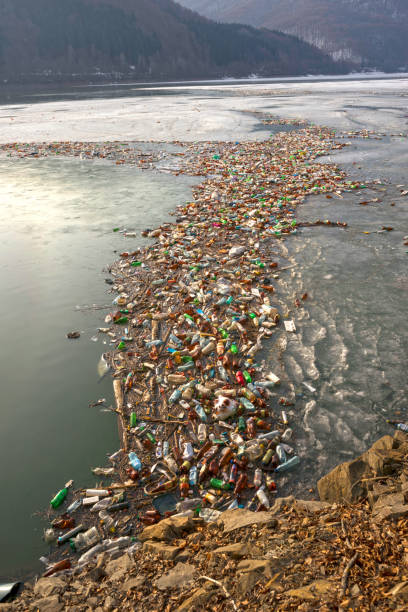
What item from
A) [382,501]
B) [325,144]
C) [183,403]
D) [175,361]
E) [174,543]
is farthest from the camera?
[325,144]

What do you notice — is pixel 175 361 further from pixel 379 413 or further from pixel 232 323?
pixel 379 413

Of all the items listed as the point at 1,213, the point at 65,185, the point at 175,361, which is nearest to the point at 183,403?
the point at 175,361

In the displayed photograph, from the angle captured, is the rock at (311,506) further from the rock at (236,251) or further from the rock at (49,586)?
the rock at (236,251)

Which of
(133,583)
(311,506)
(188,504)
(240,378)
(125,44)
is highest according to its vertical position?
(125,44)

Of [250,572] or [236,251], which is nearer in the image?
[250,572]

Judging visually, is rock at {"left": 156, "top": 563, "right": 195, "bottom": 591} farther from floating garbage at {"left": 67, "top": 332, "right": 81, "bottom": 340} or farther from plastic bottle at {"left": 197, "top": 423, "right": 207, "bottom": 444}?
floating garbage at {"left": 67, "top": 332, "right": 81, "bottom": 340}

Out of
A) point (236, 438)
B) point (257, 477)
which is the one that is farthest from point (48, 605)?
point (236, 438)

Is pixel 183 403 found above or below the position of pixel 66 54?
below

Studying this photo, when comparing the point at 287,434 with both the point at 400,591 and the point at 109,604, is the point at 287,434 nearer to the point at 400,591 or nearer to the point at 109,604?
the point at 400,591
